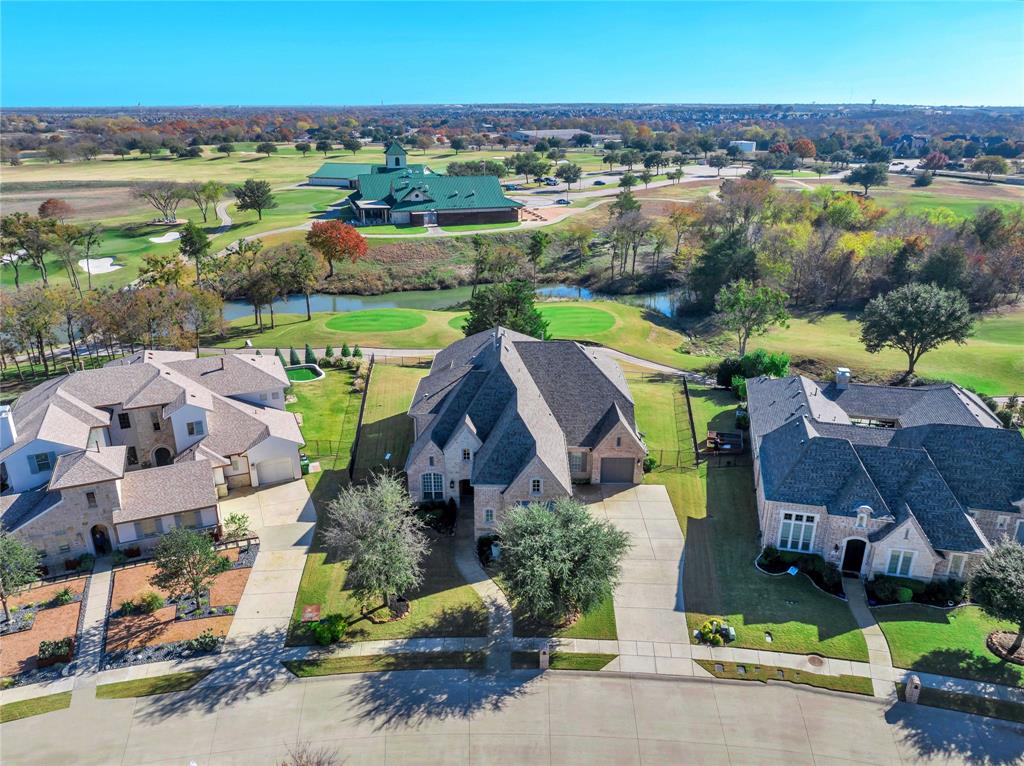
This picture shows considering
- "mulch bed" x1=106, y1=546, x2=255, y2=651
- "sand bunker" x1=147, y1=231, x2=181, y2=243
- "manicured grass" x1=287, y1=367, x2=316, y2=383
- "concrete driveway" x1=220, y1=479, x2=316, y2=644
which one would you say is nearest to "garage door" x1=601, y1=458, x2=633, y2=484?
"concrete driveway" x1=220, y1=479, x2=316, y2=644

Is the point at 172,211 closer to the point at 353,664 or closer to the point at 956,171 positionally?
the point at 353,664

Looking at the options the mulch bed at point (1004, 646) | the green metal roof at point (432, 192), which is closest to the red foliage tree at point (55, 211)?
the green metal roof at point (432, 192)

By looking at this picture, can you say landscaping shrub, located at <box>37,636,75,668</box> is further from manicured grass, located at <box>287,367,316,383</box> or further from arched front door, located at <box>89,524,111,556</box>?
manicured grass, located at <box>287,367,316,383</box>

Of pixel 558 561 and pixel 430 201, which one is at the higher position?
pixel 430 201

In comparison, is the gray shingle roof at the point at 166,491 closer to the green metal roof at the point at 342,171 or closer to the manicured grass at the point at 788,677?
the manicured grass at the point at 788,677

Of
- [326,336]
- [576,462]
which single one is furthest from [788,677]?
[326,336]

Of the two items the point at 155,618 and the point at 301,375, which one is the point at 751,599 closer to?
the point at 155,618
